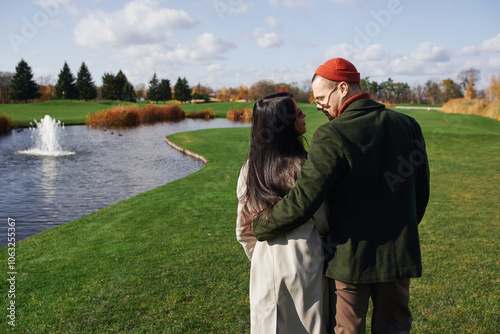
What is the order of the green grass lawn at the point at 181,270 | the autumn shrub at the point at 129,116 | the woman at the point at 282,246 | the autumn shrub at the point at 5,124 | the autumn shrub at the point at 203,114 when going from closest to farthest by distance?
the woman at the point at 282,246 → the green grass lawn at the point at 181,270 → the autumn shrub at the point at 5,124 → the autumn shrub at the point at 129,116 → the autumn shrub at the point at 203,114

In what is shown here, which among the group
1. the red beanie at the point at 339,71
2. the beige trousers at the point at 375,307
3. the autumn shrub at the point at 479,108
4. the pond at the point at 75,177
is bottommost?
the pond at the point at 75,177

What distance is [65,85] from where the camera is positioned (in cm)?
6631

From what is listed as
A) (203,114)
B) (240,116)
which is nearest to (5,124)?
(240,116)

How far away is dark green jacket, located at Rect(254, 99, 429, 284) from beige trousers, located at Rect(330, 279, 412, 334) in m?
0.10

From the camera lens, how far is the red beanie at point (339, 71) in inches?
80.4

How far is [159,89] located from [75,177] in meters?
71.1

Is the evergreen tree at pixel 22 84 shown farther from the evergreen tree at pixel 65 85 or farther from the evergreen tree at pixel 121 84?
the evergreen tree at pixel 121 84

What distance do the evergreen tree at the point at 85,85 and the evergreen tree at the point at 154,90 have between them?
1395 cm

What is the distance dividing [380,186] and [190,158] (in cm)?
1587

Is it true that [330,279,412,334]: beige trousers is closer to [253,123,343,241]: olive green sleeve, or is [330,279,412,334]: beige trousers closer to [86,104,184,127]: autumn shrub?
[253,123,343,241]: olive green sleeve

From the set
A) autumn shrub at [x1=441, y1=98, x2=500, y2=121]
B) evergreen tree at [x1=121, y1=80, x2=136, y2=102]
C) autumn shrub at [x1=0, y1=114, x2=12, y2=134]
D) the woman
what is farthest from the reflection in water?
evergreen tree at [x1=121, y1=80, x2=136, y2=102]

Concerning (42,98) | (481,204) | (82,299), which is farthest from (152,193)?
(42,98)

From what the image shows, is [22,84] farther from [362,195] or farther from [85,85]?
[362,195]

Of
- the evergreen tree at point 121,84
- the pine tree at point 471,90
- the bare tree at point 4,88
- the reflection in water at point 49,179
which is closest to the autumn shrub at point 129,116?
the reflection in water at point 49,179
